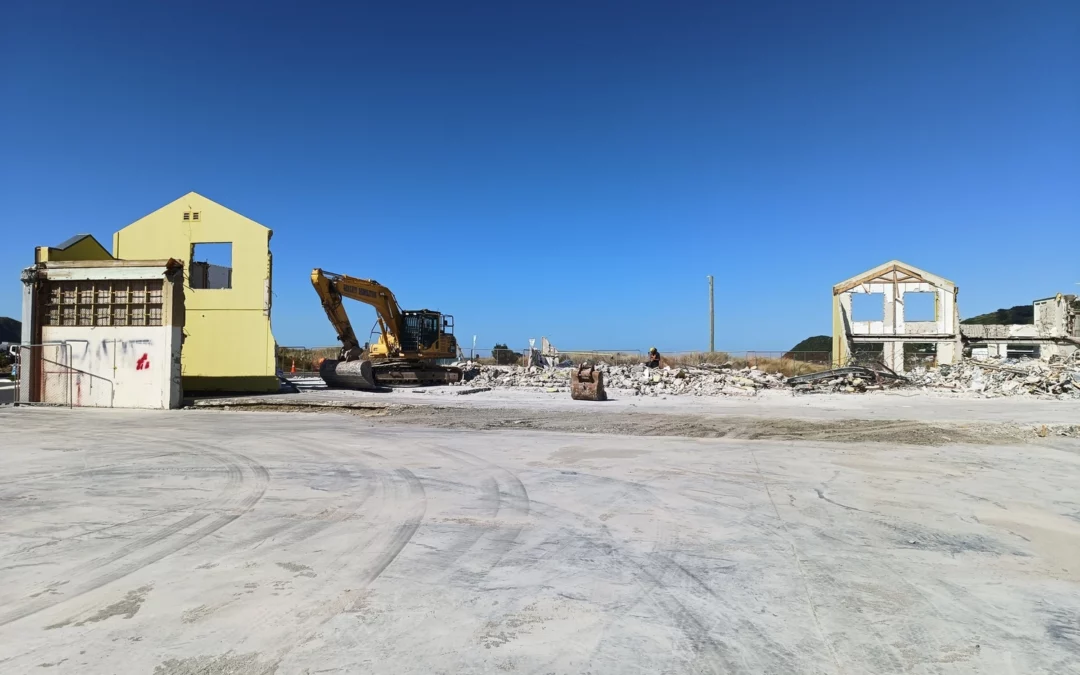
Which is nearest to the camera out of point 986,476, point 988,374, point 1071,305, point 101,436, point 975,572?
point 975,572

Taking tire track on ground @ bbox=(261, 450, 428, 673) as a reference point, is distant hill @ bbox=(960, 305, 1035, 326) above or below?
above

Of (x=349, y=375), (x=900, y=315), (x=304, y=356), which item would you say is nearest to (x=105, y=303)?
(x=349, y=375)

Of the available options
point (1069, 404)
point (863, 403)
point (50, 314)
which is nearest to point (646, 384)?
point (863, 403)

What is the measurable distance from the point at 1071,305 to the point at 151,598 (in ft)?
170

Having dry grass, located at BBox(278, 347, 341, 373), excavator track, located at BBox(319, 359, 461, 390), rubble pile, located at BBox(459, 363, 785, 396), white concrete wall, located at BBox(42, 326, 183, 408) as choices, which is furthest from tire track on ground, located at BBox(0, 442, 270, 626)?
dry grass, located at BBox(278, 347, 341, 373)

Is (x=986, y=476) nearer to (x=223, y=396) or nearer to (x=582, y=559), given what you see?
(x=582, y=559)

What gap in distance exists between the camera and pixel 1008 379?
2458 centimetres

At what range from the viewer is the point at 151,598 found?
4.09 meters

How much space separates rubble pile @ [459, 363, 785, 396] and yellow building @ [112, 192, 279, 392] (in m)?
10.7

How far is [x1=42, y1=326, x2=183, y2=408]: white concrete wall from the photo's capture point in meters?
18.3

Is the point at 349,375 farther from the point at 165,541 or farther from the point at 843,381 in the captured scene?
the point at 843,381

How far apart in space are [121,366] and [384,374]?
436 inches

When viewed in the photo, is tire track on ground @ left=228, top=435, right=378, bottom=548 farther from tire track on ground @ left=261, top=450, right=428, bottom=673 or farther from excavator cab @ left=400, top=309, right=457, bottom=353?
excavator cab @ left=400, top=309, right=457, bottom=353

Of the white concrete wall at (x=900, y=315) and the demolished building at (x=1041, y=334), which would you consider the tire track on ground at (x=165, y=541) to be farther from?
the demolished building at (x=1041, y=334)
